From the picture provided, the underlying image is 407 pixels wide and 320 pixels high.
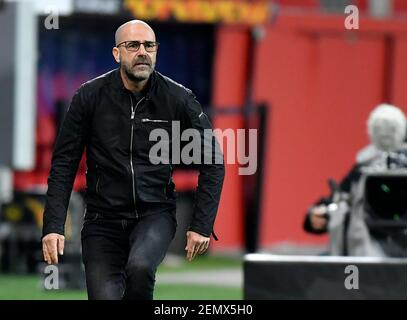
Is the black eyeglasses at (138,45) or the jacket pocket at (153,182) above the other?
the black eyeglasses at (138,45)

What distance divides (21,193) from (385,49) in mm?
7319

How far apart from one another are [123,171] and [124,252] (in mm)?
437

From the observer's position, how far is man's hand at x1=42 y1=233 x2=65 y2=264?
7566 mm

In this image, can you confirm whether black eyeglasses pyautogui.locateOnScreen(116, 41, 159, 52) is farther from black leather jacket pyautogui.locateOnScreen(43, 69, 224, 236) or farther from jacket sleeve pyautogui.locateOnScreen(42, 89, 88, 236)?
jacket sleeve pyautogui.locateOnScreen(42, 89, 88, 236)

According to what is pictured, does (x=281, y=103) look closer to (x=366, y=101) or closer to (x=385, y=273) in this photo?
(x=366, y=101)

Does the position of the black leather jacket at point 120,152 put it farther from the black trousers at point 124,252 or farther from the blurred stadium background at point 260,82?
the blurred stadium background at point 260,82

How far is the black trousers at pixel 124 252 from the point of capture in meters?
7.44

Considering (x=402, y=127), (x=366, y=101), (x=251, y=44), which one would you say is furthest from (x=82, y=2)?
(x=402, y=127)

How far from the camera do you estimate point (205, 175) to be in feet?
25.5

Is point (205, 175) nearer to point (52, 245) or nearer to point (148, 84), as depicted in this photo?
point (148, 84)

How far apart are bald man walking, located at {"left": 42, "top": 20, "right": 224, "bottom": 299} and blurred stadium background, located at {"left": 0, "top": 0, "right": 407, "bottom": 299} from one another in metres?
10.6

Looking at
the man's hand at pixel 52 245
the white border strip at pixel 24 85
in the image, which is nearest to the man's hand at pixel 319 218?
the man's hand at pixel 52 245

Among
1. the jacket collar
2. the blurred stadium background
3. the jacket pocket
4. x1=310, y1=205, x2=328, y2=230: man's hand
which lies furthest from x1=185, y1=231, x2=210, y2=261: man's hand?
the blurred stadium background

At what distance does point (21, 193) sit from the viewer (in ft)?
58.9
